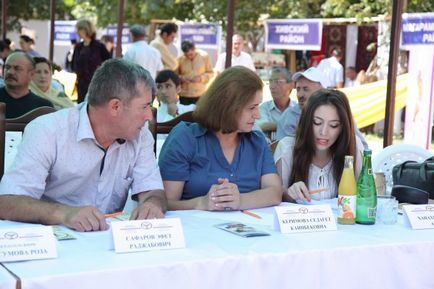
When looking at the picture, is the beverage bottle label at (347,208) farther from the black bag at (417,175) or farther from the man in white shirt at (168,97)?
the man in white shirt at (168,97)

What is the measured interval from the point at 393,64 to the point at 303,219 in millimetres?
3896

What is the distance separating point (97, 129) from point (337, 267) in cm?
109

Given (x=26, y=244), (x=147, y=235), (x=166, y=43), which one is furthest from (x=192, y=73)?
(x=26, y=244)

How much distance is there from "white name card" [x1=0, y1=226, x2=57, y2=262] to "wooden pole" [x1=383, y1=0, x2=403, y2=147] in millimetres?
4548

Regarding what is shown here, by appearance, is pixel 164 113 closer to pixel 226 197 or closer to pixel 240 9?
pixel 226 197

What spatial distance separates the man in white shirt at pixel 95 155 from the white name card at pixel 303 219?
46 cm

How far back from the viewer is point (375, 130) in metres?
14.6

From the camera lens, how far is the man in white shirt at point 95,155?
291 cm

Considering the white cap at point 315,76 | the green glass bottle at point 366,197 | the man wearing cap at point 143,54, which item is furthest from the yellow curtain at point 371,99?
the green glass bottle at point 366,197

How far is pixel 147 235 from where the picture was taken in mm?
2287

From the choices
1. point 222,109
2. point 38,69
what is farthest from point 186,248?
point 38,69

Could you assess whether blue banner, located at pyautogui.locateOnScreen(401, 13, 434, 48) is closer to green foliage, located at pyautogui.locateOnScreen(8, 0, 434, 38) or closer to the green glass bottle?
the green glass bottle

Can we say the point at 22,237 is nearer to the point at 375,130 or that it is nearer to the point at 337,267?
the point at 337,267

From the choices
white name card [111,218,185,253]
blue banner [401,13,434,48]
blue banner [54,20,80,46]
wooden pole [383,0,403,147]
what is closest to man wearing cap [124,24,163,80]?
blue banner [401,13,434,48]
